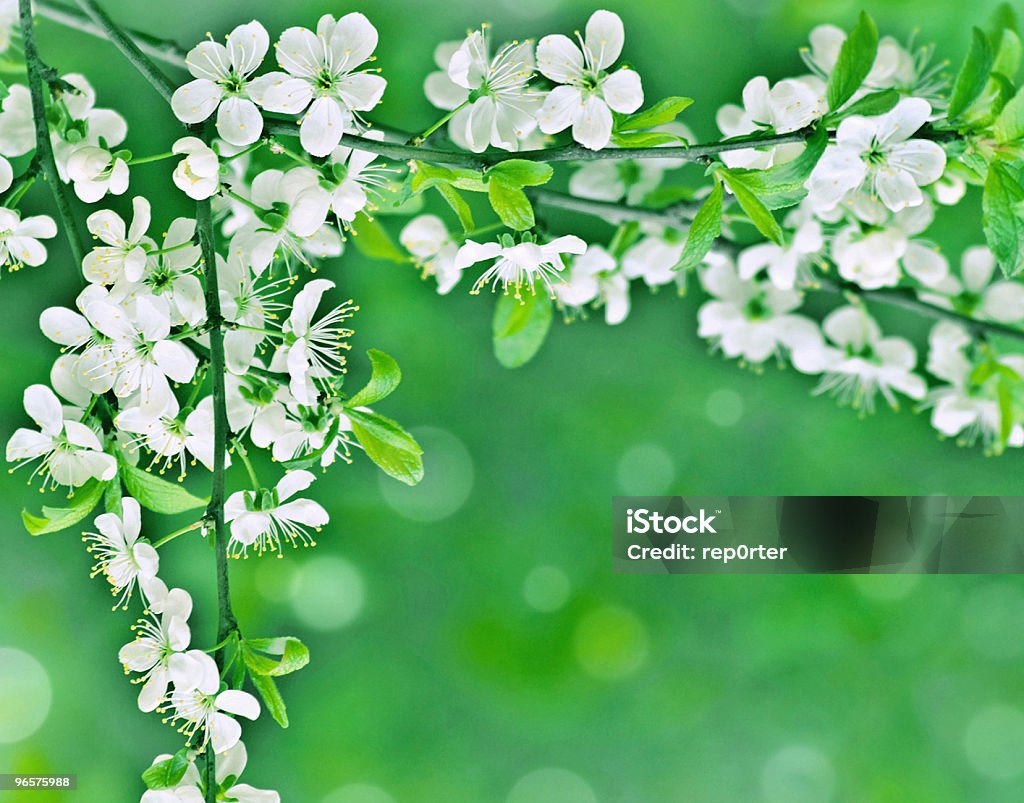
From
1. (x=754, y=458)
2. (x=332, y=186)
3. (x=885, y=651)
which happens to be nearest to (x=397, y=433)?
(x=332, y=186)

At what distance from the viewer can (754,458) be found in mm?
729

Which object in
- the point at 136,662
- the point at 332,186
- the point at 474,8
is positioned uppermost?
the point at 474,8

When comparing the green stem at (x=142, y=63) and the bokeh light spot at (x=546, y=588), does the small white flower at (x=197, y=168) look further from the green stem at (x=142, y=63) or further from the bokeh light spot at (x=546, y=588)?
the bokeh light spot at (x=546, y=588)

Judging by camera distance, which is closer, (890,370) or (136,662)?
(136,662)

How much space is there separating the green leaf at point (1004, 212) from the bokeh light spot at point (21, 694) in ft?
2.53

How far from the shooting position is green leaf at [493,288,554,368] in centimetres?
57

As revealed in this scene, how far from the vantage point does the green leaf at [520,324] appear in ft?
1.88

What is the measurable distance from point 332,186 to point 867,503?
536mm

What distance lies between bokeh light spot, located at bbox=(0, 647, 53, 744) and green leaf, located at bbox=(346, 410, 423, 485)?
0.46 meters

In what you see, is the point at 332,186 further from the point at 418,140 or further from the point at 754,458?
the point at 754,458

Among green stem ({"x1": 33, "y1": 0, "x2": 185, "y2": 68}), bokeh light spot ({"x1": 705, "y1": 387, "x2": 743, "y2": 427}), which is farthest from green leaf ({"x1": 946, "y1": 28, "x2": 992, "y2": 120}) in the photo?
green stem ({"x1": 33, "y1": 0, "x2": 185, "y2": 68})

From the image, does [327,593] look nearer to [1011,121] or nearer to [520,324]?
[520,324]

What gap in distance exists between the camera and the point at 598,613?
2.43 ft

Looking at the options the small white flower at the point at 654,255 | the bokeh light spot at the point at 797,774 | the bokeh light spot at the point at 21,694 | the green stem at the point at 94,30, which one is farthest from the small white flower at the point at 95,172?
the bokeh light spot at the point at 797,774
